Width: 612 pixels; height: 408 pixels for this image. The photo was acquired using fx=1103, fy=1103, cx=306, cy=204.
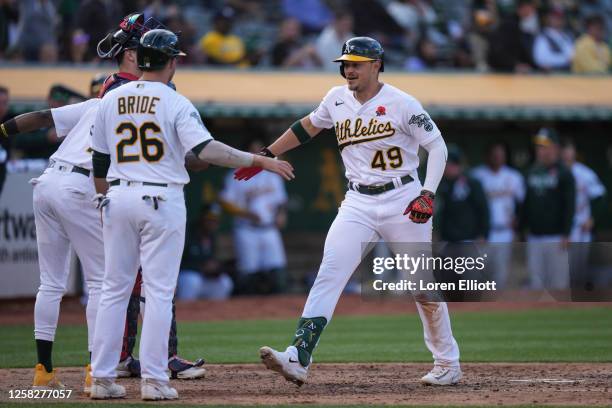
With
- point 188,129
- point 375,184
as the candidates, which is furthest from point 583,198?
point 188,129

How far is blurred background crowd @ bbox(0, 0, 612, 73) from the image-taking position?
47.6ft

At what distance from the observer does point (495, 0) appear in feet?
60.7

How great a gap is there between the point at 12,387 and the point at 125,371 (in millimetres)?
896

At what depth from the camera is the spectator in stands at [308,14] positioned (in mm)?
17481

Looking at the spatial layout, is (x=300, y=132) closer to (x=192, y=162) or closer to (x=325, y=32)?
(x=192, y=162)

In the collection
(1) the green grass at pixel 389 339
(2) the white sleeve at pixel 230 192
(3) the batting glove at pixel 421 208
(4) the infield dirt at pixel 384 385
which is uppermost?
(3) the batting glove at pixel 421 208

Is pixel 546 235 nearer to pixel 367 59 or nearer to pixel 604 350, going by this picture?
pixel 604 350

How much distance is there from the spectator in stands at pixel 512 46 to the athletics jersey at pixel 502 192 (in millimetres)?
1847

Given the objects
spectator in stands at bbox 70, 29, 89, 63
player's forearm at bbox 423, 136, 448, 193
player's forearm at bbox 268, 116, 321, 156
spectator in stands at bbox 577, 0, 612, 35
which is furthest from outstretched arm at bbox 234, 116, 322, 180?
spectator in stands at bbox 577, 0, 612, 35

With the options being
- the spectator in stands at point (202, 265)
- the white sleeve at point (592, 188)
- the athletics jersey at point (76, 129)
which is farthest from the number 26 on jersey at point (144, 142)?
the white sleeve at point (592, 188)

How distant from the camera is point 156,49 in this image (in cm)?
616

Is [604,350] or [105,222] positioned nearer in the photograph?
[105,222]

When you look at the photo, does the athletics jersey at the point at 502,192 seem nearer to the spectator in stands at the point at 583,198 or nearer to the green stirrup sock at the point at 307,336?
the spectator in stands at the point at 583,198

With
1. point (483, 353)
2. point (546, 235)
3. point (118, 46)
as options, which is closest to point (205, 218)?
point (546, 235)
